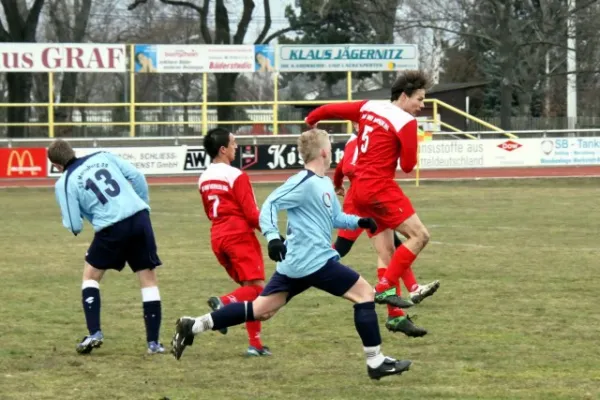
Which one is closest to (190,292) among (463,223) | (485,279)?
(485,279)

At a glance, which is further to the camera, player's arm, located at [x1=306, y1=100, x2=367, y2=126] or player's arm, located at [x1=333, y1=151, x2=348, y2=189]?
player's arm, located at [x1=333, y1=151, x2=348, y2=189]

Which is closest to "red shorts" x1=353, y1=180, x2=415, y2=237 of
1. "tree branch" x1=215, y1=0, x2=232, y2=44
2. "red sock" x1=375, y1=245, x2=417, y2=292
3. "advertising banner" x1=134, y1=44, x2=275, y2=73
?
"red sock" x1=375, y1=245, x2=417, y2=292

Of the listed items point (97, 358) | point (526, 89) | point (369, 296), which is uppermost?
point (526, 89)

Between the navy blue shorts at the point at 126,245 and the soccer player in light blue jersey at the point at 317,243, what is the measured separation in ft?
4.53

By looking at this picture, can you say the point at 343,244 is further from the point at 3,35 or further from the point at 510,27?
the point at 510,27

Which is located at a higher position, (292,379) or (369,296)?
(369,296)

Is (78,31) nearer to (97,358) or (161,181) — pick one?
(161,181)

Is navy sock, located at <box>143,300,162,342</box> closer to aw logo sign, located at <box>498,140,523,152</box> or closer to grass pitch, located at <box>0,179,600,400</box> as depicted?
grass pitch, located at <box>0,179,600,400</box>

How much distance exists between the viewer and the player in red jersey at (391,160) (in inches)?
362

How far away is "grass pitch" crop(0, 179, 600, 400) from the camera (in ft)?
23.4

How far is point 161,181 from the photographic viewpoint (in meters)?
33.5

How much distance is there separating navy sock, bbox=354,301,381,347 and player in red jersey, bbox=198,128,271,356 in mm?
1209

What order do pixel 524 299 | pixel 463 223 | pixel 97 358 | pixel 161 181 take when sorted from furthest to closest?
pixel 161 181, pixel 463 223, pixel 524 299, pixel 97 358

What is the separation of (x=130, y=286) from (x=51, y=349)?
3801 millimetres
